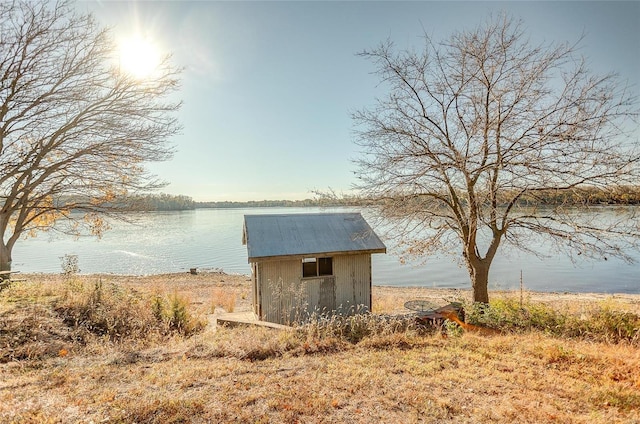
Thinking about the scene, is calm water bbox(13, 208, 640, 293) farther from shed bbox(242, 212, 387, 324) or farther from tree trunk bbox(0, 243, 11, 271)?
tree trunk bbox(0, 243, 11, 271)

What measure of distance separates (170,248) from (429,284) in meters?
34.2

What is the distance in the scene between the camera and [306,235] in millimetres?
10781

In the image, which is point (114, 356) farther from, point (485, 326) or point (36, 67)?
point (485, 326)

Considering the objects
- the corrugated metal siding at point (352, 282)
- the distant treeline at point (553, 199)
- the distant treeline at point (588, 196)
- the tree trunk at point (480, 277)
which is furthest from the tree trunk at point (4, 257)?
the distant treeline at point (588, 196)

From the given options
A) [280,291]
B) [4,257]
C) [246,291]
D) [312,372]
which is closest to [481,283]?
[280,291]

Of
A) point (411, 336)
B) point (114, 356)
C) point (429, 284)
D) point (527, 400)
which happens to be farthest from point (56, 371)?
point (429, 284)

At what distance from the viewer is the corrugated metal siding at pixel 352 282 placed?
34.9ft

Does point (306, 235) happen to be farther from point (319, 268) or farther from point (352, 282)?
point (352, 282)

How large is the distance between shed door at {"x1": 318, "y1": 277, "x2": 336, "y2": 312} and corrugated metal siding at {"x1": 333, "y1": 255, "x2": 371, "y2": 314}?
13 centimetres

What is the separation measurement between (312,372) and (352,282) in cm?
607

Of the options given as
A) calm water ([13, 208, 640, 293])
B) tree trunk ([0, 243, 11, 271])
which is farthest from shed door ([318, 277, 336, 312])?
tree trunk ([0, 243, 11, 271])

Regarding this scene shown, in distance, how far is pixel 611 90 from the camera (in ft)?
24.6

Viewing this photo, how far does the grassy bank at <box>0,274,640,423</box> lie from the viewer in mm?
3656

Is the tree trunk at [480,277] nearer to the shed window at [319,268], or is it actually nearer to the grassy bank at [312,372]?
the grassy bank at [312,372]
